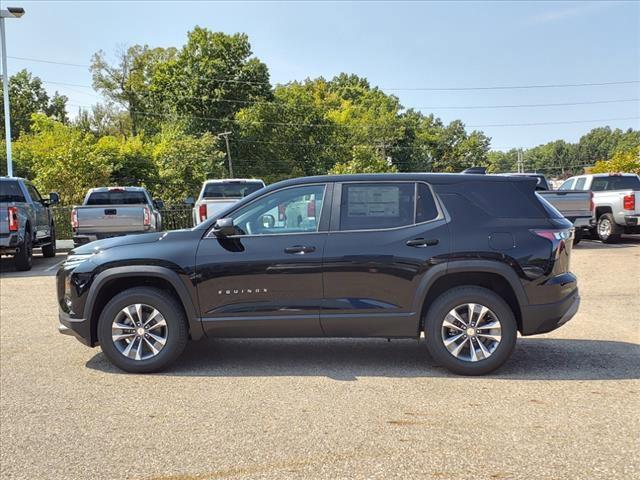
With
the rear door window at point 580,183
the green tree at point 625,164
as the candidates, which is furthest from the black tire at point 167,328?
the green tree at point 625,164

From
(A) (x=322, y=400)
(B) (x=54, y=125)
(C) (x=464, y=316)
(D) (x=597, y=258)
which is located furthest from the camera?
(B) (x=54, y=125)

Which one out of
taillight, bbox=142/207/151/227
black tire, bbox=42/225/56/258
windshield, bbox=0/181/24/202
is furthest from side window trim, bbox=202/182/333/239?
black tire, bbox=42/225/56/258

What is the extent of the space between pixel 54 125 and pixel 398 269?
4962 centimetres

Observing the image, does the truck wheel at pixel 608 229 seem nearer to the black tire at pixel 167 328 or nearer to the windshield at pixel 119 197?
the windshield at pixel 119 197

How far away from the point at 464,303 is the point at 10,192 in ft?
42.2

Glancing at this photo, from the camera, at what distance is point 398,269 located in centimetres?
540

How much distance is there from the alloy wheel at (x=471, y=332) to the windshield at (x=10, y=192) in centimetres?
1264

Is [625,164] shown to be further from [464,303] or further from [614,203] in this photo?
[464,303]

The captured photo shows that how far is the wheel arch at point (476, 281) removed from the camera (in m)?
5.34

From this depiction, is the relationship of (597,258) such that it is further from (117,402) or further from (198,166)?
(198,166)

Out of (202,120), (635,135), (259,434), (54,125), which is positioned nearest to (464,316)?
(259,434)

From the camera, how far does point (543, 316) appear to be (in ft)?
17.6

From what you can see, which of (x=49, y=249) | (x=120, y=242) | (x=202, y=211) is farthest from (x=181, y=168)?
(x=120, y=242)

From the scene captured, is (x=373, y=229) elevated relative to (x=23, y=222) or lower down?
elevated
